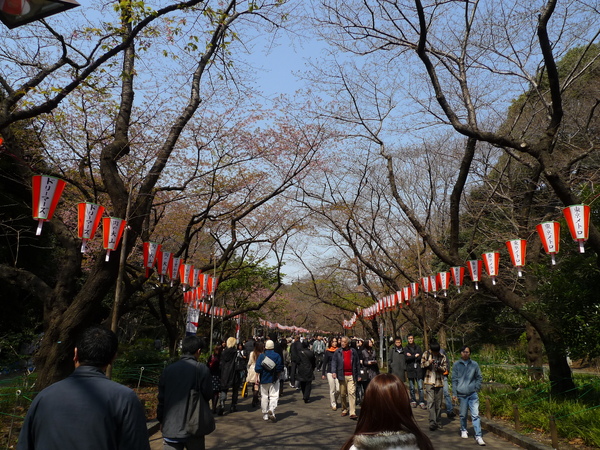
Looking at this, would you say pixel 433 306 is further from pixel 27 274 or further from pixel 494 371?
pixel 27 274

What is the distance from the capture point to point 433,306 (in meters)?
22.8

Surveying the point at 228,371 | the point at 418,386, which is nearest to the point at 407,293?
the point at 418,386

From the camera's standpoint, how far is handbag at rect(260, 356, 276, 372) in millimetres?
→ 10023

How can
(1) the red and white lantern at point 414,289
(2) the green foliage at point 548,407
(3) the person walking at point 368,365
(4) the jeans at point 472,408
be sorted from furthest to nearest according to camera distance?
(1) the red and white lantern at point 414,289 < (3) the person walking at point 368,365 < (4) the jeans at point 472,408 < (2) the green foliage at point 548,407

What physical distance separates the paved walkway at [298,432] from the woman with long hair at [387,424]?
17.7 feet

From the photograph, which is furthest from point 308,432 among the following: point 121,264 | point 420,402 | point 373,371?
point 420,402

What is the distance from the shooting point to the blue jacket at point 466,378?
822 cm

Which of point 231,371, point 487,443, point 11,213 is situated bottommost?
point 487,443

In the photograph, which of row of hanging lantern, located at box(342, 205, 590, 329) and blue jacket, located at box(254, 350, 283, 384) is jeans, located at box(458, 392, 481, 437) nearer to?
row of hanging lantern, located at box(342, 205, 590, 329)

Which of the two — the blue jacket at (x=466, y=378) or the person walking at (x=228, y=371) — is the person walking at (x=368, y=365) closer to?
→ the blue jacket at (x=466, y=378)

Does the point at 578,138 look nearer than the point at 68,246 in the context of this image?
No

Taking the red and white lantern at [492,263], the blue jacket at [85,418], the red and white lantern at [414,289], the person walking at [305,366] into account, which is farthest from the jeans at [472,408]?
the red and white lantern at [414,289]

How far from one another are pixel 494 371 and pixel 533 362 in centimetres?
169

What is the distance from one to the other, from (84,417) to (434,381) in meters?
8.49
